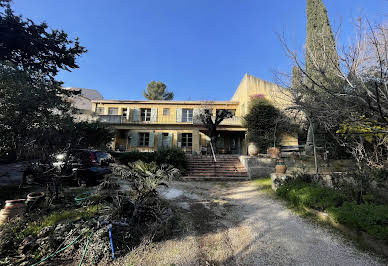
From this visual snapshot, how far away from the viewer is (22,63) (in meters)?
8.16

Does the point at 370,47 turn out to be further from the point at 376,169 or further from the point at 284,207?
the point at 376,169

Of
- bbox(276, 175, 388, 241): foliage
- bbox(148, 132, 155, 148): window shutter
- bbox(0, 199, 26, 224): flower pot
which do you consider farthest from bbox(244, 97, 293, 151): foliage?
bbox(0, 199, 26, 224): flower pot

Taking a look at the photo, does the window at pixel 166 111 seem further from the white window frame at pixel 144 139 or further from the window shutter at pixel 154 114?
the white window frame at pixel 144 139

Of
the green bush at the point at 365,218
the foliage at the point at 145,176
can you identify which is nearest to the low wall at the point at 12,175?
the foliage at the point at 145,176

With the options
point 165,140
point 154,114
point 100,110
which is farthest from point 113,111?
point 165,140

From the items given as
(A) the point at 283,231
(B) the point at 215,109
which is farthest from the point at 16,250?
(B) the point at 215,109

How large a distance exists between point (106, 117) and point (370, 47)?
18032mm

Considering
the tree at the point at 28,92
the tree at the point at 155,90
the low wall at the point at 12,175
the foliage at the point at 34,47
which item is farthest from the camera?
the tree at the point at 155,90

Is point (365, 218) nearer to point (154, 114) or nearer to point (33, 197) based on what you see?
point (33, 197)

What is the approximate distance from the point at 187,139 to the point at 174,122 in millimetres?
2209

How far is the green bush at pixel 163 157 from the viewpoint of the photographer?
9109 millimetres

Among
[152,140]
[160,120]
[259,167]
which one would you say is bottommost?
[259,167]

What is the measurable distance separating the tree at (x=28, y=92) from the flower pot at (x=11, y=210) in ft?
4.19

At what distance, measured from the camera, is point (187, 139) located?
16.8m
